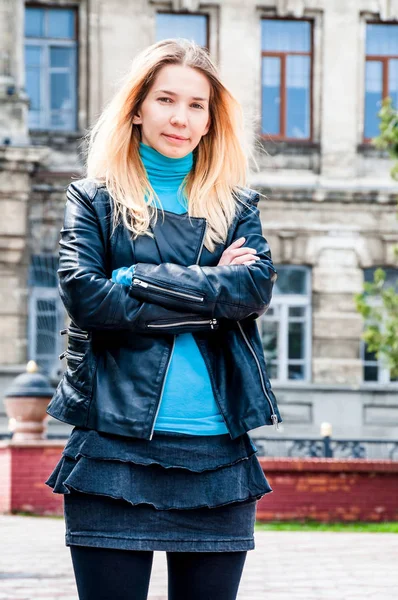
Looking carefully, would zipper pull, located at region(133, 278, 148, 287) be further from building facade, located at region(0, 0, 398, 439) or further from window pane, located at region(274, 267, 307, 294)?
window pane, located at region(274, 267, 307, 294)

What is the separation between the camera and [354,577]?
862cm

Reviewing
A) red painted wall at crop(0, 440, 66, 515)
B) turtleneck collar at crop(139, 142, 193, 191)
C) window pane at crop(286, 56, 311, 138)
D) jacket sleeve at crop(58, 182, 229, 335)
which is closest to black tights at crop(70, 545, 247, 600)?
jacket sleeve at crop(58, 182, 229, 335)

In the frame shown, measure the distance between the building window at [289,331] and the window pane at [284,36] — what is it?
3755 millimetres

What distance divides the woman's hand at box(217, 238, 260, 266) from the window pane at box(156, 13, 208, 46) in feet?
66.0

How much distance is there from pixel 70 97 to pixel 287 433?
6.50 m

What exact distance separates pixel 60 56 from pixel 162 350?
782 inches

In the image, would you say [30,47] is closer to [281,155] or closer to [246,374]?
[281,155]

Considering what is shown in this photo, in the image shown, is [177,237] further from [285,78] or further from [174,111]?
[285,78]

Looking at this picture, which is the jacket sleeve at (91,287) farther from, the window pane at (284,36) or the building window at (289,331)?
the window pane at (284,36)

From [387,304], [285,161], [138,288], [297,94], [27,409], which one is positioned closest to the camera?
[138,288]

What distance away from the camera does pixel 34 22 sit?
73.2 ft

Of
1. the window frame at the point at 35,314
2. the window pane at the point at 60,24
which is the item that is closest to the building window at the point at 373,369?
the window frame at the point at 35,314

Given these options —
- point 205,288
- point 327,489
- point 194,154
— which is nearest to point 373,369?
point 327,489

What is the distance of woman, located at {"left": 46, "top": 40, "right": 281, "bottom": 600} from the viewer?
9.97ft
